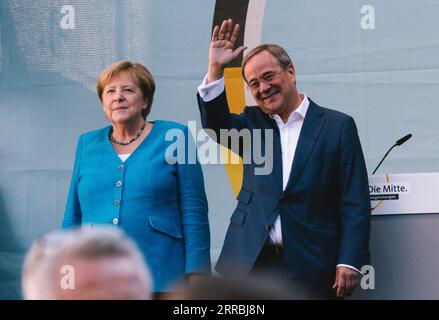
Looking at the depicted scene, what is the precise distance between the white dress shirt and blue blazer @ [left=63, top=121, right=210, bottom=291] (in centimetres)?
19

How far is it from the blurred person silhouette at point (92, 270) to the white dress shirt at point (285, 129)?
1.62 metres

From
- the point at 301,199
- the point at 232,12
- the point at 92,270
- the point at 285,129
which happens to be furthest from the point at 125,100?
the point at 92,270

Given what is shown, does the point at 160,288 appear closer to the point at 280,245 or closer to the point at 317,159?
the point at 280,245

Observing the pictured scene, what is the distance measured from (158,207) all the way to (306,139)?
0.55 m

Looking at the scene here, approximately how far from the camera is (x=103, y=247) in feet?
3.02

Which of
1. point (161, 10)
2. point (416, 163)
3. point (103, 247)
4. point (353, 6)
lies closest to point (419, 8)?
point (353, 6)

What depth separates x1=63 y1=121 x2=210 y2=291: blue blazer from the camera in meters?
2.49

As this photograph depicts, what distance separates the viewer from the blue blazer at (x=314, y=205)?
2.50 m

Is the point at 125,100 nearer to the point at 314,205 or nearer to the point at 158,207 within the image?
the point at 158,207

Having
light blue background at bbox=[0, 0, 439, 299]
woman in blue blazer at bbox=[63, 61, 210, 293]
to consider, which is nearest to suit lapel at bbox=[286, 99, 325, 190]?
woman in blue blazer at bbox=[63, 61, 210, 293]

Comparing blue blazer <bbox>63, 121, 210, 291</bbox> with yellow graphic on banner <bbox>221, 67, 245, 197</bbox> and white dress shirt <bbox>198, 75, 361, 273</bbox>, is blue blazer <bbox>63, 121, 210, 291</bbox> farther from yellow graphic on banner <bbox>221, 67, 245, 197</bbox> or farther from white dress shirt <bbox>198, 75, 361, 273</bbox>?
yellow graphic on banner <bbox>221, 67, 245, 197</bbox>

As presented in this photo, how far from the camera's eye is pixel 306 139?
8.43ft

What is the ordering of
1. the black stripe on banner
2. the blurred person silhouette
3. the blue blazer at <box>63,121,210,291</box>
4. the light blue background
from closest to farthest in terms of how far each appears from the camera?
the blurred person silhouette
the blue blazer at <box>63,121,210,291</box>
the light blue background
the black stripe on banner
